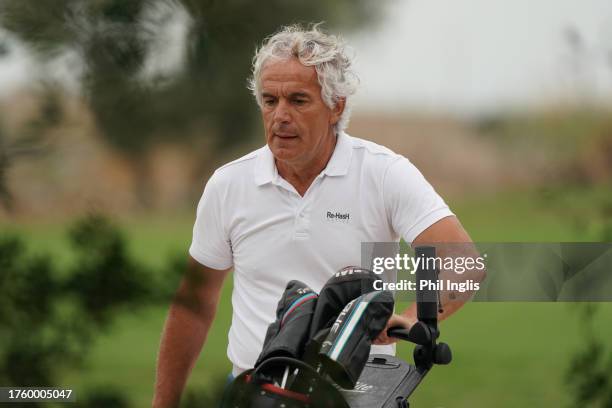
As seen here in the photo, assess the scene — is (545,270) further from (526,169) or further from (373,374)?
(526,169)

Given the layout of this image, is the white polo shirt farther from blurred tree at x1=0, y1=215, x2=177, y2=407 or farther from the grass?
blurred tree at x1=0, y1=215, x2=177, y2=407

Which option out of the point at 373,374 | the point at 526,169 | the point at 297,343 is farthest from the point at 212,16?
the point at 526,169

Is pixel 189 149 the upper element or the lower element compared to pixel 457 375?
upper

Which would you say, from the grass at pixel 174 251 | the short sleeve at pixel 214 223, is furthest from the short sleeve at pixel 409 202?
the short sleeve at pixel 214 223

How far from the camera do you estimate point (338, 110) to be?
2539 millimetres

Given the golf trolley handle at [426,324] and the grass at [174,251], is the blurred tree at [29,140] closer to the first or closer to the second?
the grass at [174,251]

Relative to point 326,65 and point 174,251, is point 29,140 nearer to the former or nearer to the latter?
point 174,251

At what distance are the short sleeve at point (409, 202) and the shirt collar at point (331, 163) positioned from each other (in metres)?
0.13

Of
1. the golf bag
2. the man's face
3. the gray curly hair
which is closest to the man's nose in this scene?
the man's face

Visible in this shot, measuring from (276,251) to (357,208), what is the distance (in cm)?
25

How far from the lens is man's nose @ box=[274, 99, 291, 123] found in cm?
230

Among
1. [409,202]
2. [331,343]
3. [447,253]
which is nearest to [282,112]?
[409,202]

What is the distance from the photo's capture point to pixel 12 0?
0.68 metres

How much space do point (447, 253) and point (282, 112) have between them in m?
0.62
